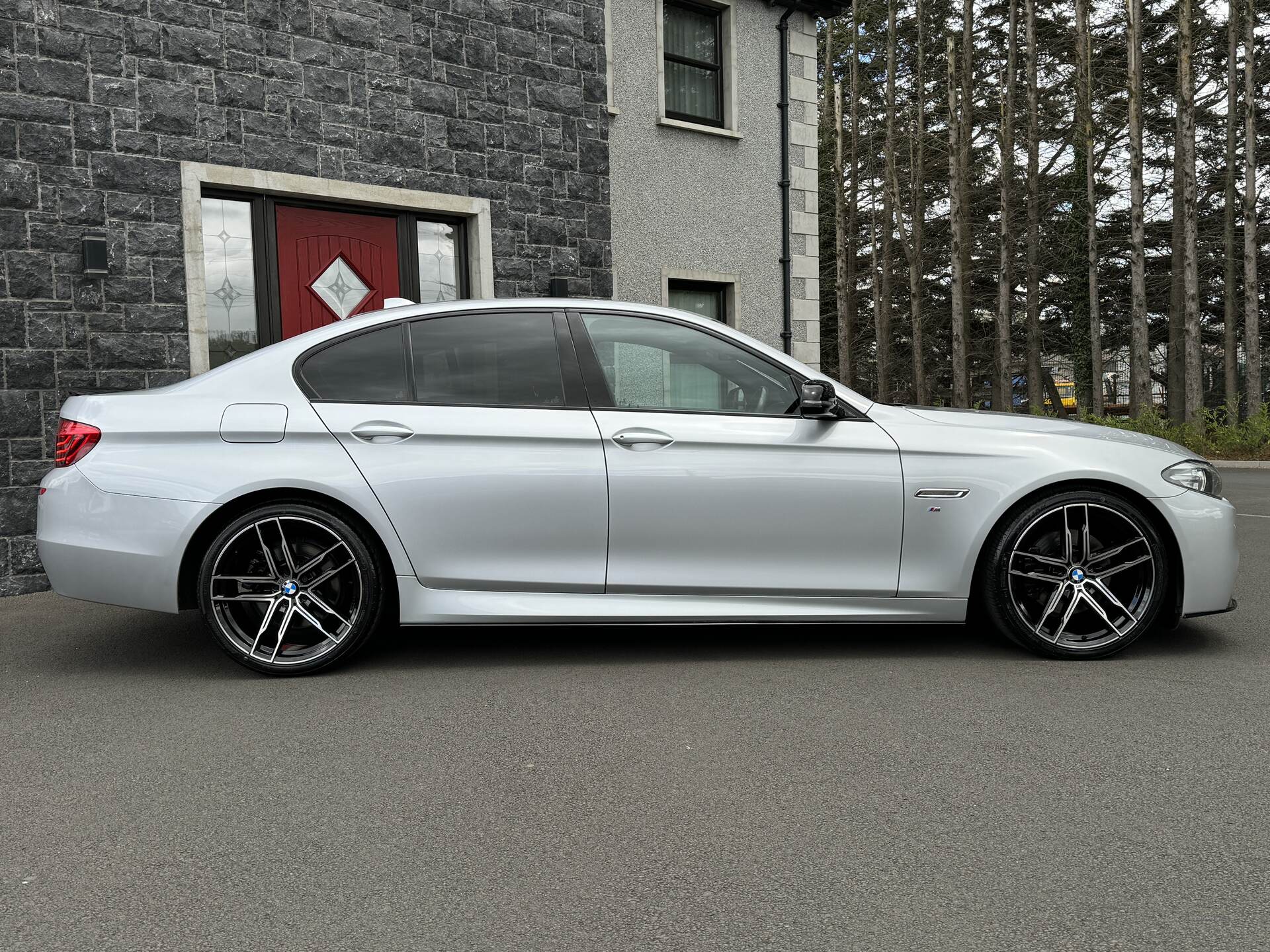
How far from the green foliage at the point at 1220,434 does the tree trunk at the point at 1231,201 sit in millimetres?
2940

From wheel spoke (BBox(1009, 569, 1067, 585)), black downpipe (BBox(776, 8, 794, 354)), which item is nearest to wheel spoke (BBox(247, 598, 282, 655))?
wheel spoke (BBox(1009, 569, 1067, 585))

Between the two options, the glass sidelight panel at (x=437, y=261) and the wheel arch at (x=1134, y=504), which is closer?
the wheel arch at (x=1134, y=504)

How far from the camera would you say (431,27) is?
9.71 meters

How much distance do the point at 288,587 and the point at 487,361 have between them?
132 cm

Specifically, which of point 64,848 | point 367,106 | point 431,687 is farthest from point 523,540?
point 367,106

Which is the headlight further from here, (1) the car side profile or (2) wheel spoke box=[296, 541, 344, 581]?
(2) wheel spoke box=[296, 541, 344, 581]

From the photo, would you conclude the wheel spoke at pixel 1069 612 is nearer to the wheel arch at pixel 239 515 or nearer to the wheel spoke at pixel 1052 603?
the wheel spoke at pixel 1052 603

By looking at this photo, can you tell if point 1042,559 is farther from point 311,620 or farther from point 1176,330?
point 1176,330

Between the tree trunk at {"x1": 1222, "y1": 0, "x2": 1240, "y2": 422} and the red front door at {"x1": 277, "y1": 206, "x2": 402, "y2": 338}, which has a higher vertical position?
the tree trunk at {"x1": 1222, "y1": 0, "x2": 1240, "y2": 422}

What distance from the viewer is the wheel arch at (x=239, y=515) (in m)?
4.85

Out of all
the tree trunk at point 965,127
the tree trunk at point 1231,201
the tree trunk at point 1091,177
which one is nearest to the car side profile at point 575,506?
the tree trunk at point 1231,201

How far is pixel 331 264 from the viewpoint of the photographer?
9.38 meters

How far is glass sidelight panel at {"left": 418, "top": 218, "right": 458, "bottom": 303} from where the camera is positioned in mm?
9992

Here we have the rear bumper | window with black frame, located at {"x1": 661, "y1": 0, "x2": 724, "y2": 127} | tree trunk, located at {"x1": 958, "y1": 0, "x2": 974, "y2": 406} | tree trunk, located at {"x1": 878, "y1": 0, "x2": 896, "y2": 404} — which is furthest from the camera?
tree trunk, located at {"x1": 878, "y1": 0, "x2": 896, "y2": 404}
